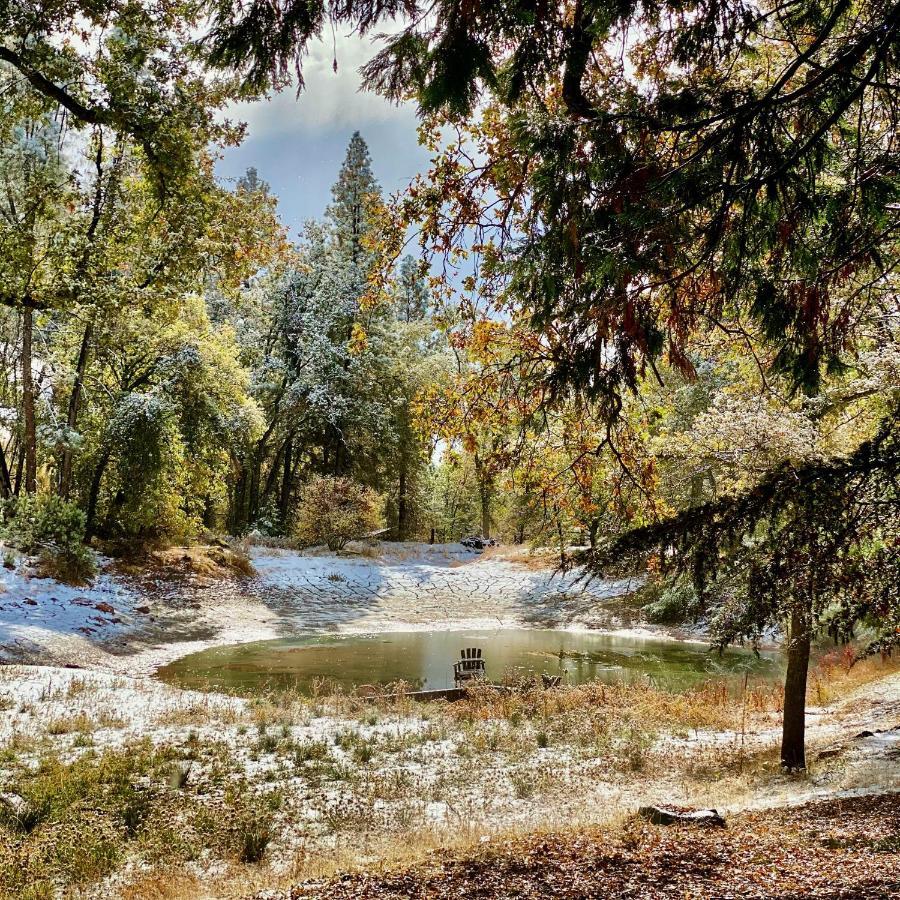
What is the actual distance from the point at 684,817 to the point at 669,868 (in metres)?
1.48

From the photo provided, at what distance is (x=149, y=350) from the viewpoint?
22.3 m

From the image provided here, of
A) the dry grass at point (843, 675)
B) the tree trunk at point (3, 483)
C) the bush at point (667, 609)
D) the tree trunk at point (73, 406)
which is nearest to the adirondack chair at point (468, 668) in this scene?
the dry grass at point (843, 675)

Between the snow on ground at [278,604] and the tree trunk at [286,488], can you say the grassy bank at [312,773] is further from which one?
the tree trunk at [286,488]

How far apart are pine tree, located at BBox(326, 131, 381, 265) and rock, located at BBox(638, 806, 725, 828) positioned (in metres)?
34.1

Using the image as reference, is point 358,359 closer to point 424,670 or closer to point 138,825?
point 424,670

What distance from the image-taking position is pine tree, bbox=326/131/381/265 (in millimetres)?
37406

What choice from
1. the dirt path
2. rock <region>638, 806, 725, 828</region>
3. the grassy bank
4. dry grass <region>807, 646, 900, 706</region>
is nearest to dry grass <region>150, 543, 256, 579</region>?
the grassy bank

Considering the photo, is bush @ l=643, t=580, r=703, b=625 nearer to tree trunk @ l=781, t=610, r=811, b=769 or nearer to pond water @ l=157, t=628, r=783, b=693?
pond water @ l=157, t=628, r=783, b=693

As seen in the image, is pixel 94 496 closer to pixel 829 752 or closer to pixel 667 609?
pixel 667 609

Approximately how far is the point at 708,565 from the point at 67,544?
17.0 m

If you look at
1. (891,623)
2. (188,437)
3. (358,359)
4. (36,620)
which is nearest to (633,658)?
(891,623)

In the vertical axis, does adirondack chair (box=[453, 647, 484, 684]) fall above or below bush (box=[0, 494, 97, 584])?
below

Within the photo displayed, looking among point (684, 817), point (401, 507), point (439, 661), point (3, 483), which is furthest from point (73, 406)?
point (401, 507)

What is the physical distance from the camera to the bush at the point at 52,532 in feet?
54.8
